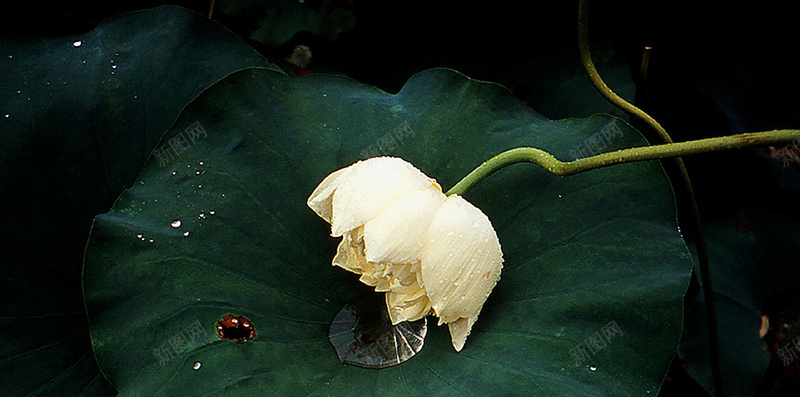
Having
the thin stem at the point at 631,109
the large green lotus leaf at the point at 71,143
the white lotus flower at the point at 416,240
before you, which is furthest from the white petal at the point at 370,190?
the large green lotus leaf at the point at 71,143

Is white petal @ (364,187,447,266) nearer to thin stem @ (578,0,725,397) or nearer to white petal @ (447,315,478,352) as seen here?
white petal @ (447,315,478,352)

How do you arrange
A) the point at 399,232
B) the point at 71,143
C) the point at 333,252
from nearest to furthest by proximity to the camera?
A: the point at 399,232 < the point at 333,252 < the point at 71,143

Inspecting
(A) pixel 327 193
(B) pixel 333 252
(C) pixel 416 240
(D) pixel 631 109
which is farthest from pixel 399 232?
(D) pixel 631 109

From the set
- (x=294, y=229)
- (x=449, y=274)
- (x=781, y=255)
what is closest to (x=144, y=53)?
(x=294, y=229)

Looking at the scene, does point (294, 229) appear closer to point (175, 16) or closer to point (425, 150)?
point (425, 150)

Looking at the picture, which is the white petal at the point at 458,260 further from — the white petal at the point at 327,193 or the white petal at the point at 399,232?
the white petal at the point at 327,193

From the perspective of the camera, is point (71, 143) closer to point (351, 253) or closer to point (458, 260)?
point (351, 253)

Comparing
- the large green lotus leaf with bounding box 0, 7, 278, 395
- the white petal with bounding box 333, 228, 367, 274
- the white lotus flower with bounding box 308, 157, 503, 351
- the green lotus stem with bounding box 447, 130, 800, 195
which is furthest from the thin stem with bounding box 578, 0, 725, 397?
the large green lotus leaf with bounding box 0, 7, 278, 395
